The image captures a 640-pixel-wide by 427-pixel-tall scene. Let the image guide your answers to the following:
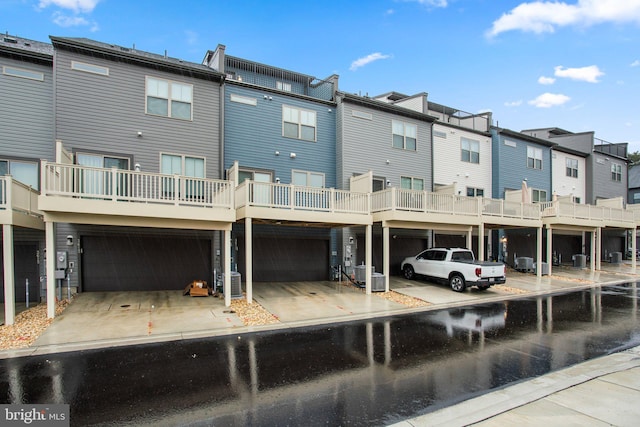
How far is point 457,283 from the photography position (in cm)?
1513

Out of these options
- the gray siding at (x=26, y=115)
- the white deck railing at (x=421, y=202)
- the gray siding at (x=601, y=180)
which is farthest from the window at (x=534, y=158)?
the gray siding at (x=26, y=115)

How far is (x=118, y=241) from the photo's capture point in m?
13.2

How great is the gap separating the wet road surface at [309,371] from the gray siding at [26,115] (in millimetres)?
8610

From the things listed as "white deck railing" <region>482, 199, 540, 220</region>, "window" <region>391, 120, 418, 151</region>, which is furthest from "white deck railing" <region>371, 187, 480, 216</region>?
"window" <region>391, 120, 418, 151</region>

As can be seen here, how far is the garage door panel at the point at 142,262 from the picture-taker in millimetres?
12930

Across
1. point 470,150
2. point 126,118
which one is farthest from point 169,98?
point 470,150

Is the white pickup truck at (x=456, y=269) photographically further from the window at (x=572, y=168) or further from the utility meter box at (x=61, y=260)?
the window at (x=572, y=168)

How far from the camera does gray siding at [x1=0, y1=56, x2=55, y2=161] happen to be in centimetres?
1203

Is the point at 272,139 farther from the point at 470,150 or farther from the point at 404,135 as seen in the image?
the point at 470,150

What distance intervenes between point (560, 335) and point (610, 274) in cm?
1818

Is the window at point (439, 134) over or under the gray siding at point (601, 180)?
over

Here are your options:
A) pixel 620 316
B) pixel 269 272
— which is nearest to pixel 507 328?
pixel 620 316

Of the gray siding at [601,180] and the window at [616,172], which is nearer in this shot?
the gray siding at [601,180]

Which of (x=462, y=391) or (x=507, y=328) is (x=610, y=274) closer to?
(x=507, y=328)
